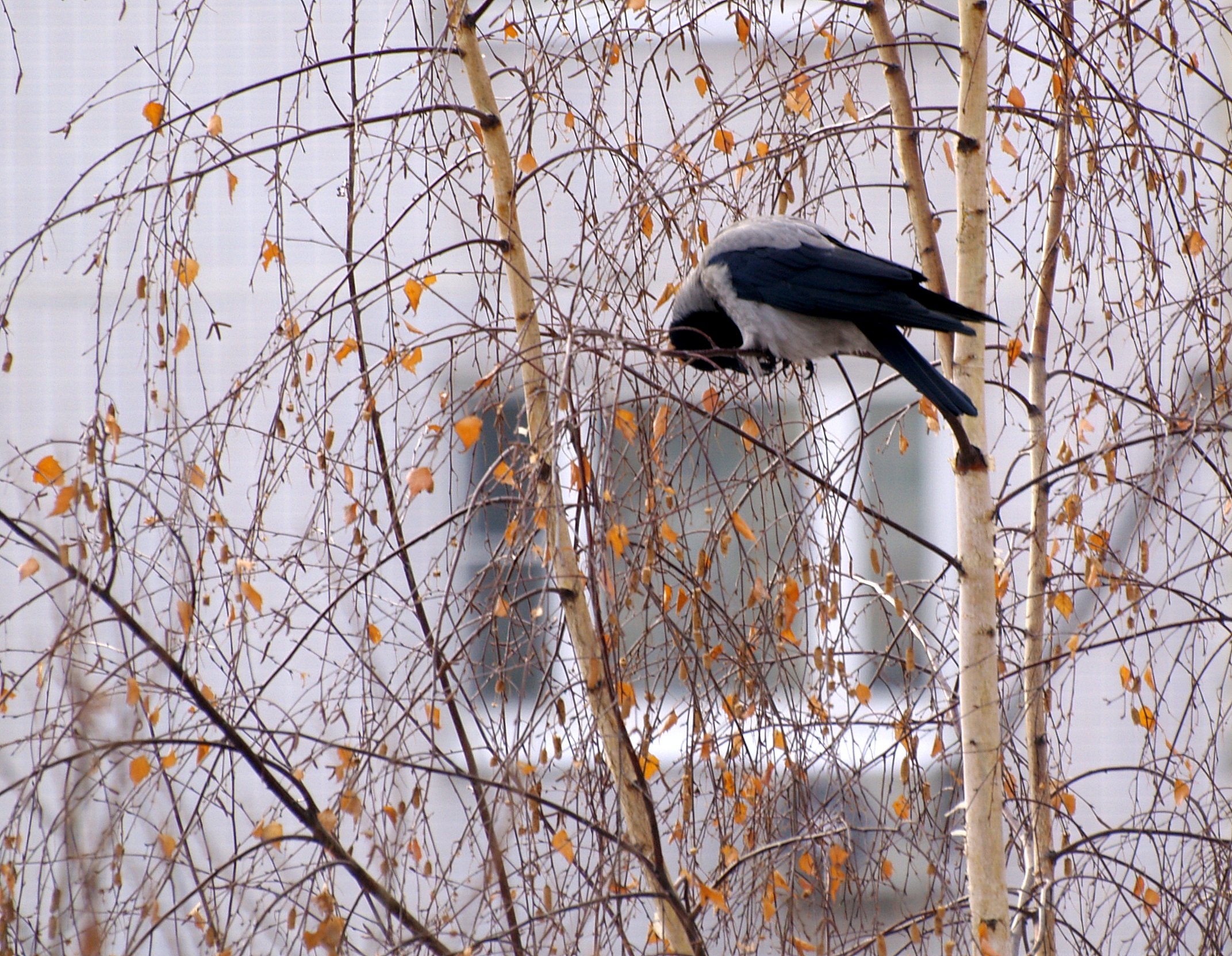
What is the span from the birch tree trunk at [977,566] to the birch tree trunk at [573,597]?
44 centimetres

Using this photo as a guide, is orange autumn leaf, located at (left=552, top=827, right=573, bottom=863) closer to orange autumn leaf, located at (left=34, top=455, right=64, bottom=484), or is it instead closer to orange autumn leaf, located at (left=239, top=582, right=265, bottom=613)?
orange autumn leaf, located at (left=239, top=582, right=265, bottom=613)

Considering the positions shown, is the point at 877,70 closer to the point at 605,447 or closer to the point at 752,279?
the point at 752,279

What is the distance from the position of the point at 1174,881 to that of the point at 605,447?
1.19 m

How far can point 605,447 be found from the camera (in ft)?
3.77

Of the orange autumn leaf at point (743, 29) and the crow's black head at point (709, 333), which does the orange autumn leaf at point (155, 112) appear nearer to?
the orange autumn leaf at point (743, 29)

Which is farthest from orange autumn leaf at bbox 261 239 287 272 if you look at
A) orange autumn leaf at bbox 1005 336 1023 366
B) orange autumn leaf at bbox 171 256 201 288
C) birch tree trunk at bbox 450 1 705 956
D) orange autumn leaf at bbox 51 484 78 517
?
orange autumn leaf at bbox 1005 336 1023 366

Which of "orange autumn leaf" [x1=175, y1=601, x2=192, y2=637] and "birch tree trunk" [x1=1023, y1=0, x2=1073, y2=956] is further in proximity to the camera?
"birch tree trunk" [x1=1023, y1=0, x2=1073, y2=956]

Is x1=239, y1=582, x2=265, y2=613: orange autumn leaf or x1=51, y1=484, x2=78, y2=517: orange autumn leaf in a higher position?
x1=51, y1=484, x2=78, y2=517: orange autumn leaf

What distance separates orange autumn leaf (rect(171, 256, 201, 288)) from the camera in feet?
4.61

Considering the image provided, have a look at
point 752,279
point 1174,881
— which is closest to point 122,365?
point 752,279

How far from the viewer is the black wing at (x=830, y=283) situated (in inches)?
69.9

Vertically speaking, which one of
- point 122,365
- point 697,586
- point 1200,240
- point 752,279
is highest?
point 122,365

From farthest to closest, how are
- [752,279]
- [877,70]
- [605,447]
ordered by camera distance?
[877,70] < [752,279] < [605,447]

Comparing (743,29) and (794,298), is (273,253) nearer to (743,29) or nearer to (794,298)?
(743,29)
